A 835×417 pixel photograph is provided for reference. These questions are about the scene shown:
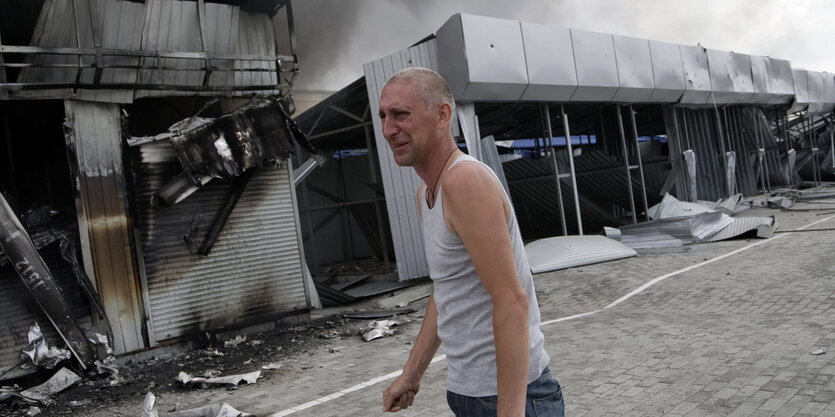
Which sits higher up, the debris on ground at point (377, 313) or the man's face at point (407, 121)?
the man's face at point (407, 121)

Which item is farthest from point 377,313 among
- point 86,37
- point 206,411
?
point 86,37

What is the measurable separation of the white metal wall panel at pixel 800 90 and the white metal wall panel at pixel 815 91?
0.30m

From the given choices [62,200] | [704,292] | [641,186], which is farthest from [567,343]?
[641,186]

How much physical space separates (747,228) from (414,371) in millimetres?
11723

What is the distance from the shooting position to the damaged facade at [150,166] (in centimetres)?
690

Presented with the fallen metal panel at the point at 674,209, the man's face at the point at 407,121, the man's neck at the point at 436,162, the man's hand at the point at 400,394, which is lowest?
the fallen metal panel at the point at 674,209

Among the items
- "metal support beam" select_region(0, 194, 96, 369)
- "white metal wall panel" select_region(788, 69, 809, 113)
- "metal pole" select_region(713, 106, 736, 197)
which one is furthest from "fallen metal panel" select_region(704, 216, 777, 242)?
"white metal wall panel" select_region(788, 69, 809, 113)

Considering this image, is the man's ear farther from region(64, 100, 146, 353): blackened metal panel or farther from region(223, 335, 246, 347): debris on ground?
region(223, 335, 246, 347): debris on ground

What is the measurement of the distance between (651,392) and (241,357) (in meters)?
4.64

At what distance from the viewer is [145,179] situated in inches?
295

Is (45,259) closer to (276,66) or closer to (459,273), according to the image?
(276,66)

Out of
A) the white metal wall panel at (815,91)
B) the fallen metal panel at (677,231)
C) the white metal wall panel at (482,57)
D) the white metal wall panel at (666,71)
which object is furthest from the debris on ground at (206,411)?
the white metal wall panel at (815,91)

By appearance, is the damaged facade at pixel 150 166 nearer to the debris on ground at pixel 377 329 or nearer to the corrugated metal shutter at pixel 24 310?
the corrugated metal shutter at pixel 24 310

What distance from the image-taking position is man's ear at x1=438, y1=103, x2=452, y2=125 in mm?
1761
